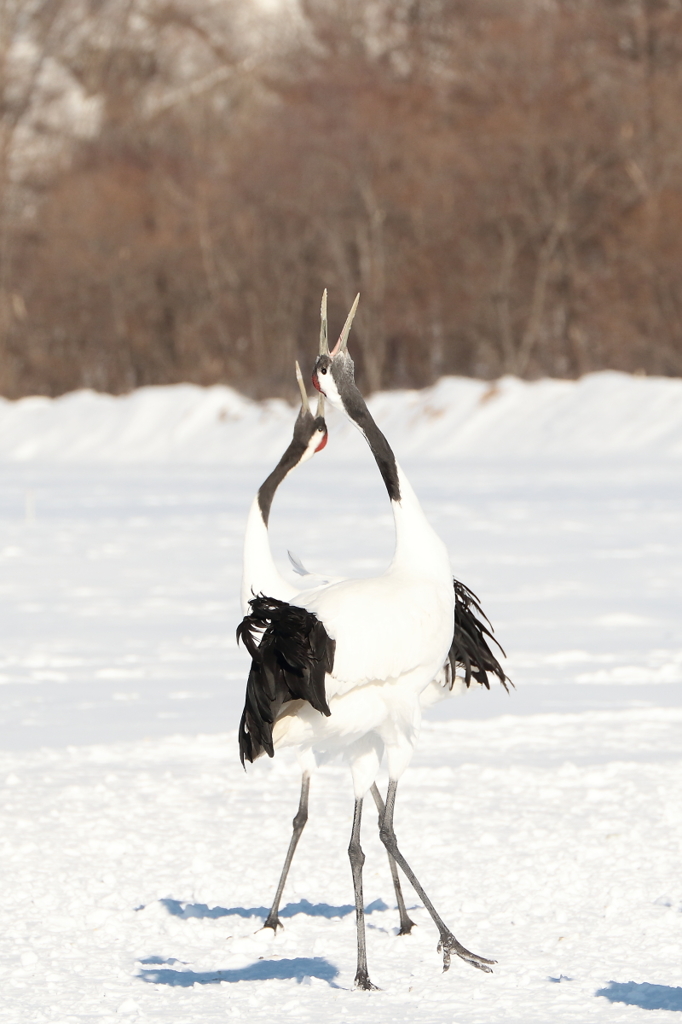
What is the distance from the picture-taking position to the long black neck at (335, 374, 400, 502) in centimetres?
475

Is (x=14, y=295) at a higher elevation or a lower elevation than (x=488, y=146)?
lower

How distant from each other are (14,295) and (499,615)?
35.9m

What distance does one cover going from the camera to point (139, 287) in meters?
44.3

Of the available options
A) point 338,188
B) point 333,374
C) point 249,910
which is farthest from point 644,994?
point 338,188

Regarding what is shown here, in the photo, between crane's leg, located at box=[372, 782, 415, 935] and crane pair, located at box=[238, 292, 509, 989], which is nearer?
crane pair, located at box=[238, 292, 509, 989]

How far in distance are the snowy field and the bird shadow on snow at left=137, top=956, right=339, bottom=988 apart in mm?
12

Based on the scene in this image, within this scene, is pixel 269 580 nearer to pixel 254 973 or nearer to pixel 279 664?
pixel 279 664

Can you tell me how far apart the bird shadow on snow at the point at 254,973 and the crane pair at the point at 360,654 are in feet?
0.71

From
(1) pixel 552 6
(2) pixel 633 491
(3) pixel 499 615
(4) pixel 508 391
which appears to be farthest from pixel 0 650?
(1) pixel 552 6

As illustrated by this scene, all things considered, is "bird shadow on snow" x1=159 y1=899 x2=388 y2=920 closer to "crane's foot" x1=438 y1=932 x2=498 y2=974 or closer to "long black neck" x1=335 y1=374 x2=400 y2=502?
"crane's foot" x1=438 y1=932 x2=498 y2=974

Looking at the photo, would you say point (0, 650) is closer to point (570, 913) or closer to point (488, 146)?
point (570, 913)

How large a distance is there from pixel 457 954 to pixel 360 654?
3.41ft

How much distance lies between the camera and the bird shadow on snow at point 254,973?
4906 millimetres

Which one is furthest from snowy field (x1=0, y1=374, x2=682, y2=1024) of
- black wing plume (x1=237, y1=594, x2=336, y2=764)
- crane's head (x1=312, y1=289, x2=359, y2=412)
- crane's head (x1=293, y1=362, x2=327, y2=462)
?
crane's head (x1=312, y1=289, x2=359, y2=412)
